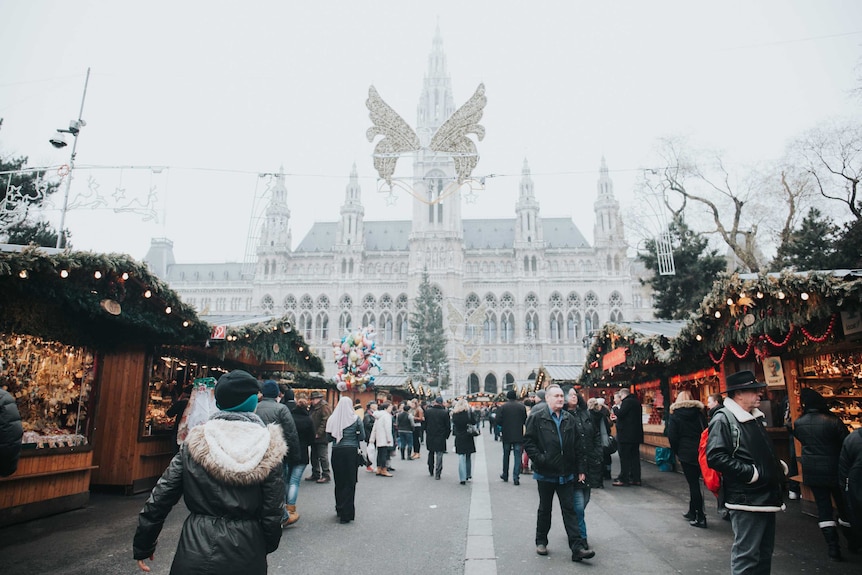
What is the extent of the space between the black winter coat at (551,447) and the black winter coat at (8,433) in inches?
148

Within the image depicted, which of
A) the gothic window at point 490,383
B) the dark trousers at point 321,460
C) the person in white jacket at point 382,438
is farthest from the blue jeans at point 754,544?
the gothic window at point 490,383

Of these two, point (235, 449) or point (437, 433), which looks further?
point (437, 433)

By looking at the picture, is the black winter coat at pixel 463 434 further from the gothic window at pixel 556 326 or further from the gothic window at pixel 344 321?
the gothic window at pixel 344 321

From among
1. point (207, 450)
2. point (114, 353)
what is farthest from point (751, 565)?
point (114, 353)

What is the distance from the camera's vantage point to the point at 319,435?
8.13 m

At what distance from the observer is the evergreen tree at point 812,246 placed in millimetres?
14375

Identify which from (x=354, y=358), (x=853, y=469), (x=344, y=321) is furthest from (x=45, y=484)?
(x=344, y=321)

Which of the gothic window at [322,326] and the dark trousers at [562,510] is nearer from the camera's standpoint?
the dark trousers at [562,510]

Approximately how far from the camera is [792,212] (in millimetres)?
17281

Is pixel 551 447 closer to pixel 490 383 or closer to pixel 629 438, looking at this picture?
pixel 629 438

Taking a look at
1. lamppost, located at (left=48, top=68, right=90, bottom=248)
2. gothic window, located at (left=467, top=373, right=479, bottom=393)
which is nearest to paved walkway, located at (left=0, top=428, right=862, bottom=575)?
lamppost, located at (left=48, top=68, right=90, bottom=248)

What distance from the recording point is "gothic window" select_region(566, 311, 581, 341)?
5403 cm

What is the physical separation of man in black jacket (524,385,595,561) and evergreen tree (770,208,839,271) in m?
12.6

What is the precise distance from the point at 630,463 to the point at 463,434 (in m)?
2.73
